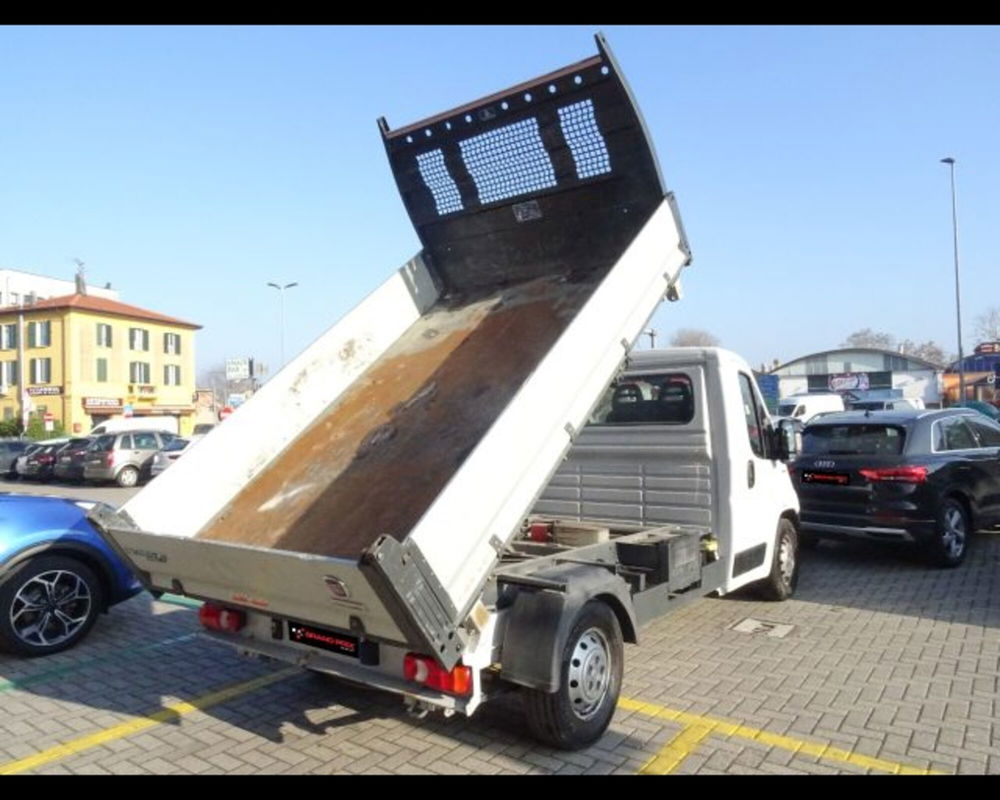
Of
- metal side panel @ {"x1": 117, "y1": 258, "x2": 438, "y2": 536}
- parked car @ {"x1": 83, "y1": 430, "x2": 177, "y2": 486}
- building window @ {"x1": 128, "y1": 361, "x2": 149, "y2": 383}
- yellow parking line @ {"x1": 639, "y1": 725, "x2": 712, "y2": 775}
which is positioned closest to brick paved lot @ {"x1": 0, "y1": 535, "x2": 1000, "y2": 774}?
yellow parking line @ {"x1": 639, "y1": 725, "x2": 712, "y2": 775}

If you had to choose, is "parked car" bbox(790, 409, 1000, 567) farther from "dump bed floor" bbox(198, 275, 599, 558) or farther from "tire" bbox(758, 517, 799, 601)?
"dump bed floor" bbox(198, 275, 599, 558)

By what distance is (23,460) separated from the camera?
77.8 ft

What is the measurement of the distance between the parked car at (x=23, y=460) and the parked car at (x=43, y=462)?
0.18 metres

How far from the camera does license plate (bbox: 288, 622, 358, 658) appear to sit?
12.5 ft

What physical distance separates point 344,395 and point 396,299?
33.3 inches

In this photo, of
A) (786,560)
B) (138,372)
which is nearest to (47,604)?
(786,560)

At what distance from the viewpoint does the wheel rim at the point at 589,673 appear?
402cm

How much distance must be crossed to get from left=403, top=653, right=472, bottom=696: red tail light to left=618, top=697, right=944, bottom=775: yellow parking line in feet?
3.62

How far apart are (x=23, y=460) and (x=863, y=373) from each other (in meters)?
58.6

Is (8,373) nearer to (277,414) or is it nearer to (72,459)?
Answer: (72,459)

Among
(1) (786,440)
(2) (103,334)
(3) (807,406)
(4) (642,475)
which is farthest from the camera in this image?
(2) (103,334)

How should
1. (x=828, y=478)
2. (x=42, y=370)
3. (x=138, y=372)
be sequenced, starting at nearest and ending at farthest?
(x=828, y=478) < (x=42, y=370) < (x=138, y=372)

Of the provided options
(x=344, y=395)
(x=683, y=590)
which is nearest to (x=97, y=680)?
(x=344, y=395)
